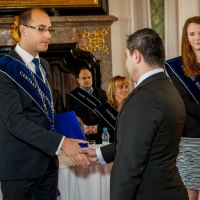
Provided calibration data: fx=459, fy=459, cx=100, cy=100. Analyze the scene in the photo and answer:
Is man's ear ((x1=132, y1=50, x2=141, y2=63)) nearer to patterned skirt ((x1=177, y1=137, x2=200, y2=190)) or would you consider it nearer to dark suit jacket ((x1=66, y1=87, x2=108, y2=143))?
patterned skirt ((x1=177, y1=137, x2=200, y2=190))

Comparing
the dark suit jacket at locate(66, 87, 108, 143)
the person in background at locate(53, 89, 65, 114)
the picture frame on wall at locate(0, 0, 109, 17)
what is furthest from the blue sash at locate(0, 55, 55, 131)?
the picture frame on wall at locate(0, 0, 109, 17)

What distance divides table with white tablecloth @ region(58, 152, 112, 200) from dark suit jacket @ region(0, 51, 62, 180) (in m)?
0.74

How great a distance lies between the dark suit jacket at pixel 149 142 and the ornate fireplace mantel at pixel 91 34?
372cm

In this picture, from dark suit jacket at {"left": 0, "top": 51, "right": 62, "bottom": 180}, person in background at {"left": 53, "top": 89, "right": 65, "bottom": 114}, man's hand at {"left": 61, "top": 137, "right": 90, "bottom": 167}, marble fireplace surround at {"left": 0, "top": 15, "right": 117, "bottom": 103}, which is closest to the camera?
dark suit jacket at {"left": 0, "top": 51, "right": 62, "bottom": 180}

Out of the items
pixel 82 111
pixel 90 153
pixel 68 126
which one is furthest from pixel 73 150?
pixel 82 111

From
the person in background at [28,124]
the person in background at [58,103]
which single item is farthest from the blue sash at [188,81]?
the person in background at [58,103]

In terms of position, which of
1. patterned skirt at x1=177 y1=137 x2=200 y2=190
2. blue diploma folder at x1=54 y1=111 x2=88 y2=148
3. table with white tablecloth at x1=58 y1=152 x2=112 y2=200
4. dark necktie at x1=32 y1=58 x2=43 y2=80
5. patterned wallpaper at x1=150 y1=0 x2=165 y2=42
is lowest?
table with white tablecloth at x1=58 y1=152 x2=112 y2=200

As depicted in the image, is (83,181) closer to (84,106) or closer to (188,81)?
(188,81)

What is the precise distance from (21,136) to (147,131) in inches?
30.7

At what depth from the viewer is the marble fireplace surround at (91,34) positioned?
17.8 feet

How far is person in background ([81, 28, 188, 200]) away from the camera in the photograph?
1.69 m

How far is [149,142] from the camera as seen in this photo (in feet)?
5.53

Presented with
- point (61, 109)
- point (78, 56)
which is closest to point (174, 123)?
point (61, 109)

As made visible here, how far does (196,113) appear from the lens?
272cm
